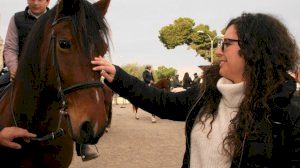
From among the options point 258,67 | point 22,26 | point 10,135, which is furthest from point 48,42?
point 258,67

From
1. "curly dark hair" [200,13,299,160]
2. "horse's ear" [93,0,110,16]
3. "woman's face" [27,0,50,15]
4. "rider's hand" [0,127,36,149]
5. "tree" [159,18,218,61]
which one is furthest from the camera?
"tree" [159,18,218,61]

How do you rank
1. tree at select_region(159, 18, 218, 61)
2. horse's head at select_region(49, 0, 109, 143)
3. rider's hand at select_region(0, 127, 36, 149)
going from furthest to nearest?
tree at select_region(159, 18, 218, 61) < rider's hand at select_region(0, 127, 36, 149) < horse's head at select_region(49, 0, 109, 143)

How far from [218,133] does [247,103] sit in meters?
0.26

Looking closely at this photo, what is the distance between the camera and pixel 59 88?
3473 millimetres

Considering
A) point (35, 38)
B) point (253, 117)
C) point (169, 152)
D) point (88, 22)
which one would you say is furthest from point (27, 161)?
point (169, 152)

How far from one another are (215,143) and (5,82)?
9.25ft

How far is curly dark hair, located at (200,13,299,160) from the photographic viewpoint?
2578mm

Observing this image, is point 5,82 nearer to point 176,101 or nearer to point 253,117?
point 176,101

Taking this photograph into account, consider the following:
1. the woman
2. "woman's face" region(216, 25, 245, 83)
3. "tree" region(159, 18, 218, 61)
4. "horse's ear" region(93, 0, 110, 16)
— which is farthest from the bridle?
"tree" region(159, 18, 218, 61)

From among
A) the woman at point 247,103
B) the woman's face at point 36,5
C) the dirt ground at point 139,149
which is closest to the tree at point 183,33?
the dirt ground at point 139,149

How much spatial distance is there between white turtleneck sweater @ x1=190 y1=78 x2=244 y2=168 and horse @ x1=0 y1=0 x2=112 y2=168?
2.32ft

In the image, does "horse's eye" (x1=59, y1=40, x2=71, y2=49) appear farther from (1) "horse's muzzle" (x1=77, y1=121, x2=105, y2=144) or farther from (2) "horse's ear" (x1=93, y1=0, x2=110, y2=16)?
(1) "horse's muzzle" (x1=77, y1=121, x2=105, y2=144)

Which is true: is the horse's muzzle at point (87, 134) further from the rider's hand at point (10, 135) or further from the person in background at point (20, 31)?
the person in background at point (20, 31)

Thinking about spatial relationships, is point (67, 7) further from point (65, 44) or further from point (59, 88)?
point (59, 88)
